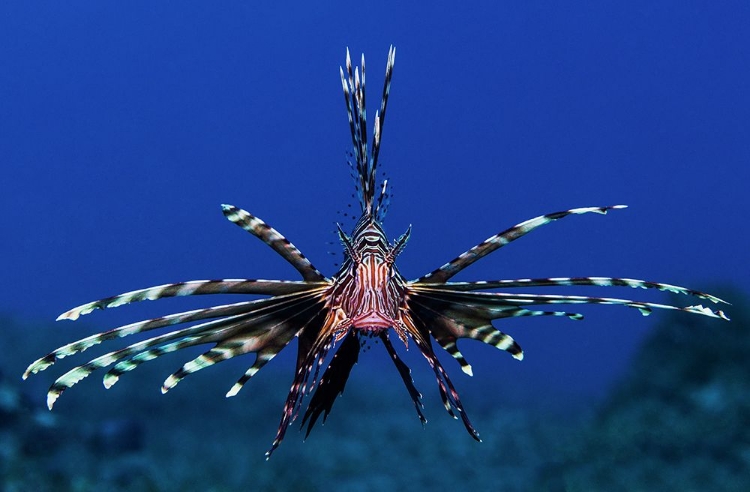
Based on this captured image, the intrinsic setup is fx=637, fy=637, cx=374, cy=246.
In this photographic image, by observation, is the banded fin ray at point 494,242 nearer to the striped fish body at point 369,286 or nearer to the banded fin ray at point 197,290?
the striped fish body at point 369,286

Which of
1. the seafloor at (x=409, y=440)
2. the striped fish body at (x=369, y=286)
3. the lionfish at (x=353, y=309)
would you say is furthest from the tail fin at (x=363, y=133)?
the seafloor at (x=409, y=440)

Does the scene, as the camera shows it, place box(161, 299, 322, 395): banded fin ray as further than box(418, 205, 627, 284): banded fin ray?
Yes

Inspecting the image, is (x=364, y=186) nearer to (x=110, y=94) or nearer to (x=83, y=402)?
(x=83, y=402)

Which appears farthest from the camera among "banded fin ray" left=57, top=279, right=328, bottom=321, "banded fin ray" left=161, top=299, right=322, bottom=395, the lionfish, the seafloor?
the seafloor

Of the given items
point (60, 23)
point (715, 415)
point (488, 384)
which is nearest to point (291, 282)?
point (715, 415)

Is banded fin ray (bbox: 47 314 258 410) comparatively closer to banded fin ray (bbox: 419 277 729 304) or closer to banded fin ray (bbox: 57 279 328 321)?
banded fin ray (bbox: 57 279 328 321)

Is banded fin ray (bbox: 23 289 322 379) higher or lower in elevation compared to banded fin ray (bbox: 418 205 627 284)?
lower

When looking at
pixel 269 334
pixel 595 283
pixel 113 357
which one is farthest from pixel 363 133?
pixel 113 357

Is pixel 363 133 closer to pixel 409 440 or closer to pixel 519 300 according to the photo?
pixel 519 300

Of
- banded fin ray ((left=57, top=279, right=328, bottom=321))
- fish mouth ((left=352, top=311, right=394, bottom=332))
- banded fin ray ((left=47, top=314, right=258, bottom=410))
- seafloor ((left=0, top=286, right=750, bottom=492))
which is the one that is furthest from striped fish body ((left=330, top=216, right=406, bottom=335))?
seafloor ((left=0, top=286, right=750, bottom=492))
